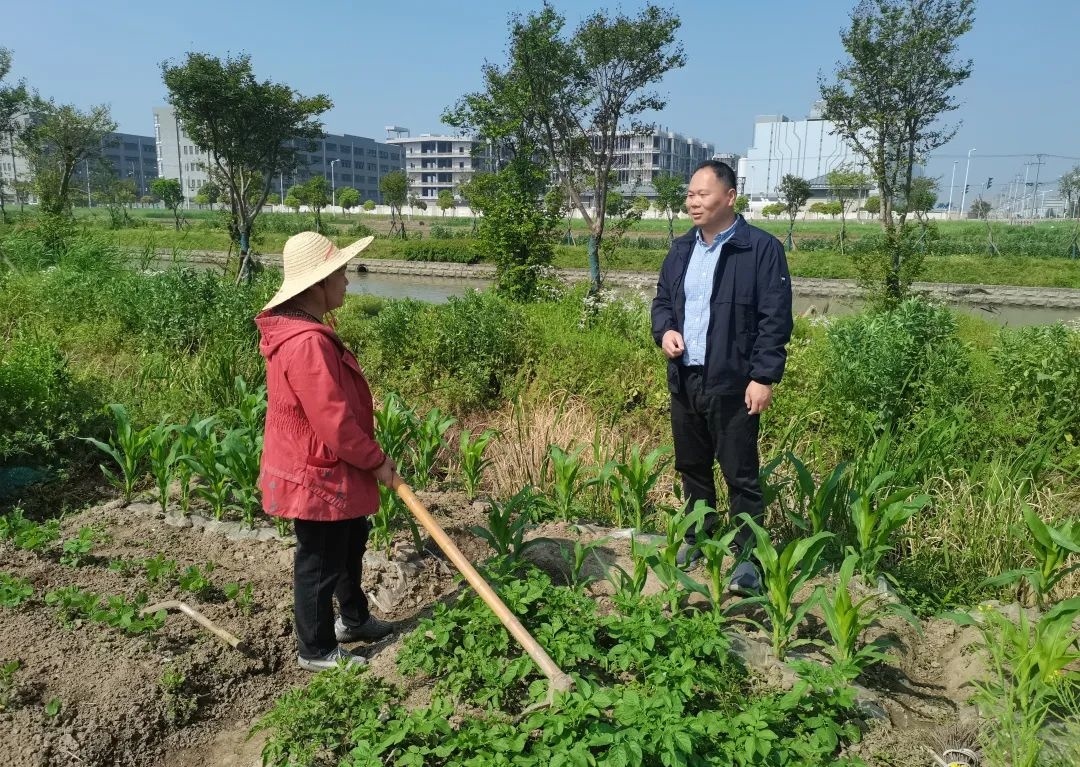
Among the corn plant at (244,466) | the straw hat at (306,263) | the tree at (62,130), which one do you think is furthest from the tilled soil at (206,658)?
Answer: the tree at (62,130)

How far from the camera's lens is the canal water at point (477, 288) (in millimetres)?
17359

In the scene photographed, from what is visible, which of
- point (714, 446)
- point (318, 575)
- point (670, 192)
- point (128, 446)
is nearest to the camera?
point (318, 575)

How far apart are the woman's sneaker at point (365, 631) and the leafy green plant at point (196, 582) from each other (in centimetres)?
59

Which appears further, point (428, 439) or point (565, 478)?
point (428, 439)

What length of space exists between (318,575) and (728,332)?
1801 millimetres

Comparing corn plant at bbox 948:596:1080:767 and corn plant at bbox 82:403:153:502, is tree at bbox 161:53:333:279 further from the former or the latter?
corn plant at bbox 948:596:1080:767

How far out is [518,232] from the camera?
8.52 m

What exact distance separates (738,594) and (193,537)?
8.29ft

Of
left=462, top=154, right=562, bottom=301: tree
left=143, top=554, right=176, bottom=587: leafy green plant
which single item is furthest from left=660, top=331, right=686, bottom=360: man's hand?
left=462, top=154, right=562, bottom=301: tree

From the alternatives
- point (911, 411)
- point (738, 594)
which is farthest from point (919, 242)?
point (738, 594)

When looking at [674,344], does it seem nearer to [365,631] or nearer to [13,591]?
[365,631]

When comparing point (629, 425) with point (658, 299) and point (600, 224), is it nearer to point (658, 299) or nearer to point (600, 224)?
point (658, 299)

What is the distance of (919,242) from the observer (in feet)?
36.8

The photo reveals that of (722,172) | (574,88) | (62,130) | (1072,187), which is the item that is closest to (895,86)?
(574,88)
